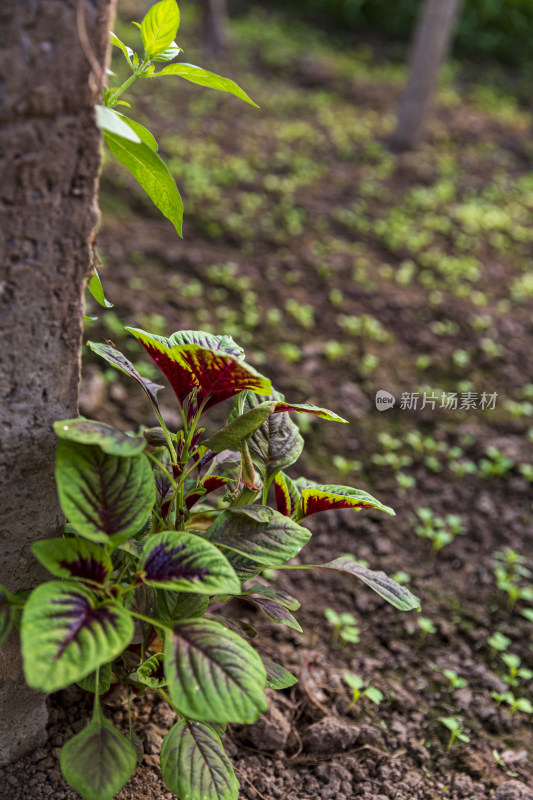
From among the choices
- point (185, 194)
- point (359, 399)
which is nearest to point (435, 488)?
point (359, 399)

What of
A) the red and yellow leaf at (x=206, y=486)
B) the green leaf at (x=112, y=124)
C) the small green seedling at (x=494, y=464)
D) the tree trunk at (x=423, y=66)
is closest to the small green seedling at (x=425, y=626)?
the small green seedling at (x=494, y=464)

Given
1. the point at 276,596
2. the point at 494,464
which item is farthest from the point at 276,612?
the point at 494,464

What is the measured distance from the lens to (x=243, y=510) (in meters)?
1.43

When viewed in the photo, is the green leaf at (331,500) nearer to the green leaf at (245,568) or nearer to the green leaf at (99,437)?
the green leaf at (245,568)

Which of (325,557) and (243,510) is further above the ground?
(243,510)

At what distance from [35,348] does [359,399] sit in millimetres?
2525

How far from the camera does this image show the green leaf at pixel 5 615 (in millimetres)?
1206

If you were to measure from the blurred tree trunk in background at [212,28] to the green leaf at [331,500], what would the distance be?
817 cm

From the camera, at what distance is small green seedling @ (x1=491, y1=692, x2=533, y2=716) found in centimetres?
216

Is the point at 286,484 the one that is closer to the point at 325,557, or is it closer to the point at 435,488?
the point at 325,557

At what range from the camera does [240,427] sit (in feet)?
4.64

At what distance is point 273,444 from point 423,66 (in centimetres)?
631

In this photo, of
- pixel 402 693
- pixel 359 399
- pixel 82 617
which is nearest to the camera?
pixel 82 617

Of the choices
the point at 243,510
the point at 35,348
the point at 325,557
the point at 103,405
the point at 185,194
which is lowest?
the point at 325,557
